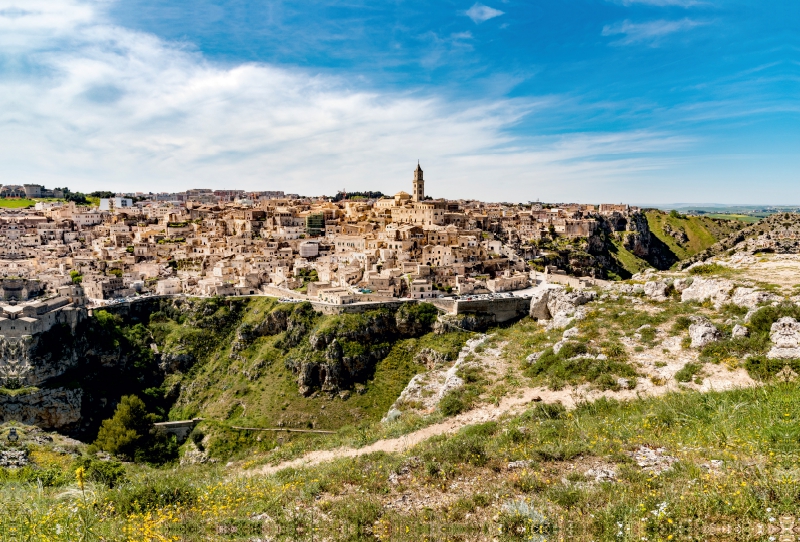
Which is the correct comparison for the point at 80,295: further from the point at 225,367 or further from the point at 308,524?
the point at 308,524

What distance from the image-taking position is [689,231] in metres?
97.2

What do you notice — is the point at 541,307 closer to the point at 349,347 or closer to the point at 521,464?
the point at 349,347

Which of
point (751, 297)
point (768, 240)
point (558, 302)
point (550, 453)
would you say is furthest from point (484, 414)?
point (768, 240)

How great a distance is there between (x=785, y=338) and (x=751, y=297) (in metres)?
5.23

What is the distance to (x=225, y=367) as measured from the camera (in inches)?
1496

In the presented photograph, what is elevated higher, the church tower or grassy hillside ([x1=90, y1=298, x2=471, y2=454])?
the church tower

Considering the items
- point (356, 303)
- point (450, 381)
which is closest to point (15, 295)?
point (356, 303)

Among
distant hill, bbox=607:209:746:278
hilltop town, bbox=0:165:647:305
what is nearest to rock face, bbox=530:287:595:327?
hilltop town, bbox=0:165:647:305

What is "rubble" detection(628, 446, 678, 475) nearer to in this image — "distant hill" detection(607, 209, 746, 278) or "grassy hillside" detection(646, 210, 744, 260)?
"distant hill" detection(607, 209, 746, 278)

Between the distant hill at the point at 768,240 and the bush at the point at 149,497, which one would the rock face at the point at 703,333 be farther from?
the distant hill at the point at 768,240

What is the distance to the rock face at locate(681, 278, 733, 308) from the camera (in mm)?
21159

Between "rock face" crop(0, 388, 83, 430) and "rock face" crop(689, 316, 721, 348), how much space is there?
141 feet

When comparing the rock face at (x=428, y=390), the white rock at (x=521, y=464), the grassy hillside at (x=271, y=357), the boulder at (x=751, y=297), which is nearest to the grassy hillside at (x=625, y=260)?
the grassy hillside at (x=271, y=357)

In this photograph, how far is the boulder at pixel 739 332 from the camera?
1647 cm
